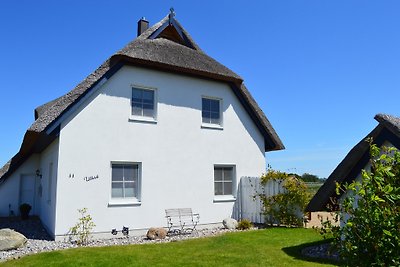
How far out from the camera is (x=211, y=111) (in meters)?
15.9

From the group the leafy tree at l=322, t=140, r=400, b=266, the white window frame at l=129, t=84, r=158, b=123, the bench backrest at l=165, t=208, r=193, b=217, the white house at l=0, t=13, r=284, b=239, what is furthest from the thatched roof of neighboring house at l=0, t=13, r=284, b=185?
the leafy tree at l=322, t=140, r=400, b=266

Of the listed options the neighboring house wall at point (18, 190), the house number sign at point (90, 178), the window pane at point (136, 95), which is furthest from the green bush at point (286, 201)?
the neighboring house wall at point (18, 190)

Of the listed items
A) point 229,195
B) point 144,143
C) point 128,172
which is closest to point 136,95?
point 144,143

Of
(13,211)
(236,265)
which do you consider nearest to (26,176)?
(13,211)

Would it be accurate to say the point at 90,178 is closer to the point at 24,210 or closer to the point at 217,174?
the point at 217,174

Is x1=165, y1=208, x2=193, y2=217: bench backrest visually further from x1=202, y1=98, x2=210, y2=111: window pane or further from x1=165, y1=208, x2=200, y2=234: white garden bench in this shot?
x1=202, y1=98, x2=210, y2=111: window pane

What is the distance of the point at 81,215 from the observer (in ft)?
39.3

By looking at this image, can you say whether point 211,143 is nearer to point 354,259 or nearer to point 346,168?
point 346,168

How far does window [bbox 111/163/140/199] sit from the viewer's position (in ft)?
42.2

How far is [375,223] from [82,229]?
34.8ft

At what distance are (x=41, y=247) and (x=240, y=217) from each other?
8.36 metres

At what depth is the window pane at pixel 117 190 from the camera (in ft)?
41.9

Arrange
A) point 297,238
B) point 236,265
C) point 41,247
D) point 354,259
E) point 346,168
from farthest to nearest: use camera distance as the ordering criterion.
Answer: point 297,238 < point 41,247 < point 236,265 < point 346,168 < point 354,259

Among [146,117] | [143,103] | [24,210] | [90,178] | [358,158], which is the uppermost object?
[143,103]
